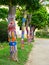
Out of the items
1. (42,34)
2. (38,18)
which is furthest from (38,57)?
(42,34)

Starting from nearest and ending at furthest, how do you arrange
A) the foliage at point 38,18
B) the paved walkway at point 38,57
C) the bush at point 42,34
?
the paved walkway at point 38,57, the foliage at point 38,18, the bush at point 42,34

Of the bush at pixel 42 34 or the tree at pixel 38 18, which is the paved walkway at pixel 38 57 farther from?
the bush at pixel 42 34

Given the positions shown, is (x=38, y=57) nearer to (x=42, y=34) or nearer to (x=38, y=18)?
(x=38, y=18)

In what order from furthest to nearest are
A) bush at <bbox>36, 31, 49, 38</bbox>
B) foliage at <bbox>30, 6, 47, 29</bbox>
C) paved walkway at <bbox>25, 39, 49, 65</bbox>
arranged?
1. bush at <bbox>36, 31, 49, 38</bbox>
2. foliage at <bbox>30, 6, 47, 29</bbox>
3. paved walkway at <bbox>25, 39, 49, 65</bbox>

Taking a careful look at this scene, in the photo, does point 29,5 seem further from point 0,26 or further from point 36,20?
point 36,20

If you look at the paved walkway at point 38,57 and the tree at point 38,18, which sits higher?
the tree at point 38,18

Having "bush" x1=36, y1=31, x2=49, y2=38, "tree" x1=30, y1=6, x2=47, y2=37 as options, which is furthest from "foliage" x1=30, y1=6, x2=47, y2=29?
"bush" x1=36, y1=31, x2=49, y2=38

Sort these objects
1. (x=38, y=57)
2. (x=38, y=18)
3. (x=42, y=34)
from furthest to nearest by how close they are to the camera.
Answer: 1. (x=42, y=34)
2. (x=38, y=18)
3. (x=38, y=57)

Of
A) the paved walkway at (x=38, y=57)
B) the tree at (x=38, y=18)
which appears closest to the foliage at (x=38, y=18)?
the tree at (x=38, y=18)

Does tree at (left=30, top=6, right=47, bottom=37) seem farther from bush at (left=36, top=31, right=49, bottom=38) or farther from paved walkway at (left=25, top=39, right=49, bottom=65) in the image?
bush at (left=36, top=31, right=49, bottom=38)

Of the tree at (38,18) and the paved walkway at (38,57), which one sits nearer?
the paved walkway at (38,57)

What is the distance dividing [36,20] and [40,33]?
27.0 m

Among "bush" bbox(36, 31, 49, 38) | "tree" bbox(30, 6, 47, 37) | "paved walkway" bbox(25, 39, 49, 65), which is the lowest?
"bush" bbox(36, 31, 49, 38)

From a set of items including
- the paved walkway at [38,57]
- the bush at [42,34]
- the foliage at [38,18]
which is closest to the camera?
the paved walkway at [38,57]
